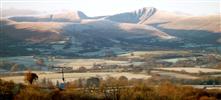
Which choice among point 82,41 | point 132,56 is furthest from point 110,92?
point 82,41

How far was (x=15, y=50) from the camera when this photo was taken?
127562mm

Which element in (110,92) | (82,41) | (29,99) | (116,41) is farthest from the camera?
(116,41)

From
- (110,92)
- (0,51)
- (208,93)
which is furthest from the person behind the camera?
(0,51)

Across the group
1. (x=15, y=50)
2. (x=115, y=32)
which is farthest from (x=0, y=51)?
(x=115, y=32)

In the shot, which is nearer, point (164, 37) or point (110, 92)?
point (110, 92)

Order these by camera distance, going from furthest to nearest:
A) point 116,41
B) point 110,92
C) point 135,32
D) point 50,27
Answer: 1. point 135,32
2. point 50,27
3. point 116,41
4. point 110,92

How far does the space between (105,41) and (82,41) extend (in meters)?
10.8

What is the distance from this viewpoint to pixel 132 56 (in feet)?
406

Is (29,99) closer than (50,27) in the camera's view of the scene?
Yes

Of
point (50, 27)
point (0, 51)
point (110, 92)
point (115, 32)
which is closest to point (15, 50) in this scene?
point (0, 51)

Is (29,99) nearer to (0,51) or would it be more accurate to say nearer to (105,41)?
(0,51)

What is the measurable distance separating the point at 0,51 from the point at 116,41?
57430mm

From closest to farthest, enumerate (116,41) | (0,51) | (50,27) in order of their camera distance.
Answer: (0,51) → (116,41) → (50,27)

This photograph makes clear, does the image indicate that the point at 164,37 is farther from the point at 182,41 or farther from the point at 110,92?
the point at 110,92
